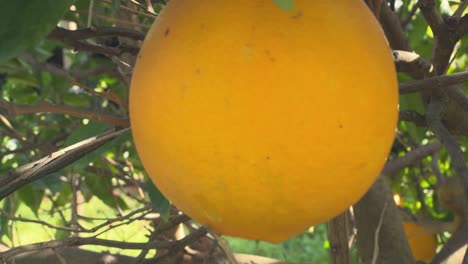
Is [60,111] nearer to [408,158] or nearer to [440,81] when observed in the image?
[440,81]

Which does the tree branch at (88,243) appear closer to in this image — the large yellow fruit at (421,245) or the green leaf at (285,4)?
the green leaf at (285,4)

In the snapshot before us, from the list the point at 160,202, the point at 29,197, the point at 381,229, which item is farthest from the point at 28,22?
the point at 29,197

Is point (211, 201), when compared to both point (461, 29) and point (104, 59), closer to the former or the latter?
point (461, 29)

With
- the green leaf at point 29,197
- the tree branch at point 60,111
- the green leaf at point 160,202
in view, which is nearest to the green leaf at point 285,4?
the tree branch at point 60,111

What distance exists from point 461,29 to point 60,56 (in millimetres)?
2128

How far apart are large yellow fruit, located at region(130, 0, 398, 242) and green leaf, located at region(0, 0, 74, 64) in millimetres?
92

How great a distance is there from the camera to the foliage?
3.03 feet

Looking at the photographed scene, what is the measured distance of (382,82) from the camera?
62 cm

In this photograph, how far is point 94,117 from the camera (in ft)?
2.82

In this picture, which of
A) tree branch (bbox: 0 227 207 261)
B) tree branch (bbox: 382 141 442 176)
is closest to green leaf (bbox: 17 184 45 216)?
tree branch (bbox: 0 227 207 261)

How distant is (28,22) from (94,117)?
0.74ft

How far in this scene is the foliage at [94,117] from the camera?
36.3 inches

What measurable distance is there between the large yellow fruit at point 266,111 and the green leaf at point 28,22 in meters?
0.09

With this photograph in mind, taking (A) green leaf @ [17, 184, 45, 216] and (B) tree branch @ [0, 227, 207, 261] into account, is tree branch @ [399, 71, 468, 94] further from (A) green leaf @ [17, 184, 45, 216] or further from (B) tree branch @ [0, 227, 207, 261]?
(A) green leaf @ [17, 184, 45, 216]
